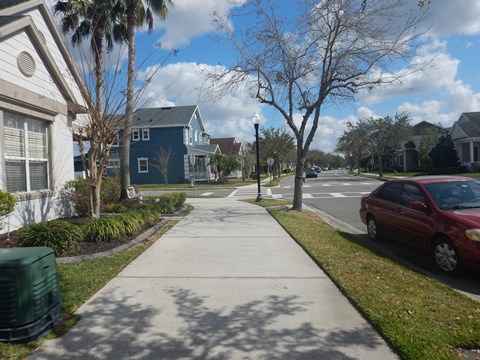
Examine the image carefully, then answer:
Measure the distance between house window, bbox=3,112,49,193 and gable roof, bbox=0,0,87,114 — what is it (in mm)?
1360

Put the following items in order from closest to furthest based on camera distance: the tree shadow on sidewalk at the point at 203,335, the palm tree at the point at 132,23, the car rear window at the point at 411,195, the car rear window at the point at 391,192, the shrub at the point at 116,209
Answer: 1. the tree shadow on sidewalk at the point at 203,335
2. the car rear window at the point at 411,195
3. the car rear window at the point at 391,192
4. the shrub at the point at 116,209
5. the palm tree at the point at 132,23

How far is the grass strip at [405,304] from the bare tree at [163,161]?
32969mm

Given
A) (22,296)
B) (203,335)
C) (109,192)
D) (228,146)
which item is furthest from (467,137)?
(22,296)

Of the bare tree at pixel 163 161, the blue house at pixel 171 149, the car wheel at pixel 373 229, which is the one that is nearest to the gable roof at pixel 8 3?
the car wheel at pixel 373 229

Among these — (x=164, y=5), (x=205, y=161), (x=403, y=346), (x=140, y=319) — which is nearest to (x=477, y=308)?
(x=403, y=346)

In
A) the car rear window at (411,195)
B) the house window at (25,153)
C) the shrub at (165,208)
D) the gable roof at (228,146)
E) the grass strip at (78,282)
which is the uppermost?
the gable roof at (228,146)

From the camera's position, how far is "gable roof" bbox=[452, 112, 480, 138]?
1575 inches

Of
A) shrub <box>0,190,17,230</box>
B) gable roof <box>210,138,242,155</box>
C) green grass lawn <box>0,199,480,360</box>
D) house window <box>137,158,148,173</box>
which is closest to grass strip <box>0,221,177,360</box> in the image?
green grass lawn <box>0,199,480,360</box>

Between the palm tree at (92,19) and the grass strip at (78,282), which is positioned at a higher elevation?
the palm tree at (92,19)

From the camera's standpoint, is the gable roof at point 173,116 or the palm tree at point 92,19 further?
the gable roof at point 173,116

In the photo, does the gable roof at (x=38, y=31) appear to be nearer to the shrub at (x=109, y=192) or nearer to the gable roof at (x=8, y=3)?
the gable roof at (x=8, y=3)

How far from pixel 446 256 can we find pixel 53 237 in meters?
6.54

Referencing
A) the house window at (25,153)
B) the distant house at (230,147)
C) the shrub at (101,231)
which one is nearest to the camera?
the shrub at (101,231)

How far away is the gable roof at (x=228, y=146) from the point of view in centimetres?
6133
